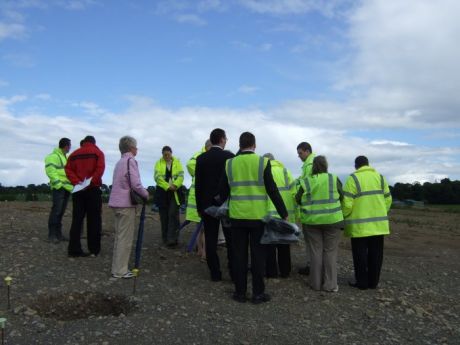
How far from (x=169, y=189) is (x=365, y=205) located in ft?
12.6

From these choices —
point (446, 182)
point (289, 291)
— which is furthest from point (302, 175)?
point (446, 182)

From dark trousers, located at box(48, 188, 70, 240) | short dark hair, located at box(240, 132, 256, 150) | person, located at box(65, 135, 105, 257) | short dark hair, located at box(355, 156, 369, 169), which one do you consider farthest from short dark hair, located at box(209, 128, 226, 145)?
dark trousers, located at box(48, 188, 70, 240)

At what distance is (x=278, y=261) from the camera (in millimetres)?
8102

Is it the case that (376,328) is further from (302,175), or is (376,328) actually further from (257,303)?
(302,175)

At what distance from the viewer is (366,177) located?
25.3 ft

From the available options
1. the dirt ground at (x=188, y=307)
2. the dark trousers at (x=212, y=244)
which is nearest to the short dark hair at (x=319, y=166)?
the dark trousers at (x=212, y=244)

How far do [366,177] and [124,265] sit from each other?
3.95 metres

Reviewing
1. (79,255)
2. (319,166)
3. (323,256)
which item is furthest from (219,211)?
(79,255)

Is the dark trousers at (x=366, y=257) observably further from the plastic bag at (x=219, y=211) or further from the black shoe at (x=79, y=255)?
the black shoe at (x=79, y=255)

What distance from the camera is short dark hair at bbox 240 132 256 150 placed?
6.74 metres

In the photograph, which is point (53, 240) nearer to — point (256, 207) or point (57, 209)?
point (57, 209)

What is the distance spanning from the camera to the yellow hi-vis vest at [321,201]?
23.9 ft

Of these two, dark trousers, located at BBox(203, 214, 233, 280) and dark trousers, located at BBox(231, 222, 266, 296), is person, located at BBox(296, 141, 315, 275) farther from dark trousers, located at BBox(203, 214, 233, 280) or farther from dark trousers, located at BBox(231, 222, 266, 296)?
dark trousers, located at BBox(231, 222, 266, 296)

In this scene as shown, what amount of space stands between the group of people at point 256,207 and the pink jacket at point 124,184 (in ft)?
0.05
